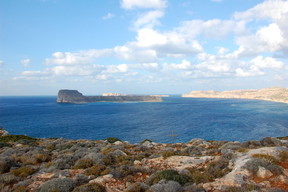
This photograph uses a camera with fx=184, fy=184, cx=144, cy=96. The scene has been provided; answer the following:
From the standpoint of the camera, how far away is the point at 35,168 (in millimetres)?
12008

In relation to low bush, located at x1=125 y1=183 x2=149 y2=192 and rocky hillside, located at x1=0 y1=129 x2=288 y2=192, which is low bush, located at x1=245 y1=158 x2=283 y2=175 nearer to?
rocky hillside, located at x1=0 y1=129 x2=288 y2=192

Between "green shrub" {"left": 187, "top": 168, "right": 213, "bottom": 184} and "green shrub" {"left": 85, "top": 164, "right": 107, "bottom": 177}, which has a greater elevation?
"green shrub" {"left": 187, "top": 168, "right": 213, "bottom": 184}

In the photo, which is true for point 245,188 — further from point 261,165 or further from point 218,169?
point 261,165

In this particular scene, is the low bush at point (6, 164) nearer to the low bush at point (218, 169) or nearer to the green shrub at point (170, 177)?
the green shrub at point (170, 177)

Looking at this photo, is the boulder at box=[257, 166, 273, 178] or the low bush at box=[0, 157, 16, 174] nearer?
the boulder at box=[257, 166, 273, 178]

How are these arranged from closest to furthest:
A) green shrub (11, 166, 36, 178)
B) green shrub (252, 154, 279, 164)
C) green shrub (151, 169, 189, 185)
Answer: green shrub (151, 169, 189, 185)
green shrub (252, 154, 279, 164)
green shrub (11, 166, 36, 178)

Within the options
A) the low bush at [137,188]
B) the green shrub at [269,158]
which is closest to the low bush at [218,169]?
the green shrub at [269,158]

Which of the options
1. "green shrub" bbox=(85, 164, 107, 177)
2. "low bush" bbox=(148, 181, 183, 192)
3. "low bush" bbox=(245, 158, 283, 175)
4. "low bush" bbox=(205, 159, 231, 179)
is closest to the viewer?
Answer: "low bush" bbox=(148, 181, 183, 192)

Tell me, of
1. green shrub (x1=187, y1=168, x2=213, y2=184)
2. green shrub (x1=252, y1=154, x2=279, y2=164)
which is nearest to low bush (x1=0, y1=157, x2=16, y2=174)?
green shrub (x1=187, y1=168, x2=213, y2=184)

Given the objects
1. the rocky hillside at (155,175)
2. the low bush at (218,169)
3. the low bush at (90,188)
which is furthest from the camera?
the low bush at (218,169)

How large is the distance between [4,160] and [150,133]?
52.5 m

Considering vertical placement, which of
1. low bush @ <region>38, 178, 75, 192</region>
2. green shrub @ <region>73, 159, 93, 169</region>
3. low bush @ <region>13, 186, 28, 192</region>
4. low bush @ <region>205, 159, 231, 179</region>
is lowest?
green shrub @ <region>73, 159, 93, 169</region>

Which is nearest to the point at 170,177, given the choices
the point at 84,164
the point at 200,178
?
the point at 200,178

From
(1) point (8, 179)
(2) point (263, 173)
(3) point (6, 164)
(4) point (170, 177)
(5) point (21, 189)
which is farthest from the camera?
(3) point (6, 164)
